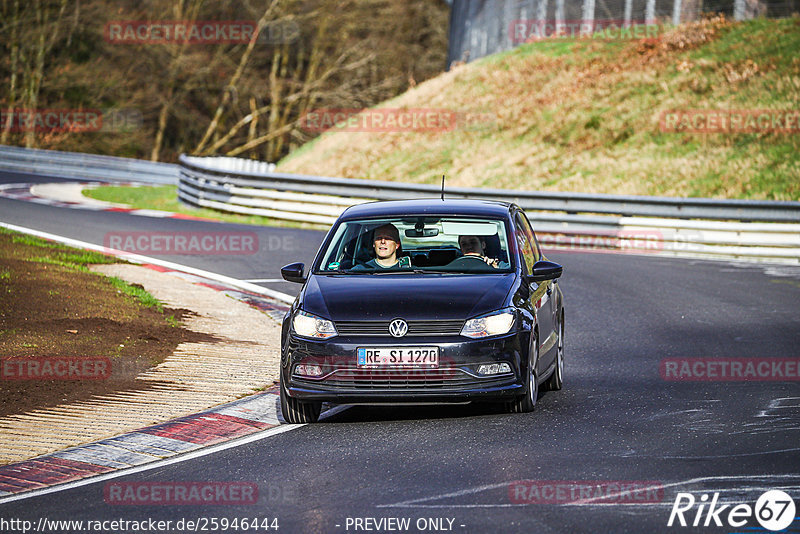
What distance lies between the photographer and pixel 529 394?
884cm

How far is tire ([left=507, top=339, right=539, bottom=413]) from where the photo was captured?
877cm

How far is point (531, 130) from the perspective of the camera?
3756 centimetres

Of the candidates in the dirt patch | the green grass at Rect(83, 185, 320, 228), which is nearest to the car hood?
the dirt patch

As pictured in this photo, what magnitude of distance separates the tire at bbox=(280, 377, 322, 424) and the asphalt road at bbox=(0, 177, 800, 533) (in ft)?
0.30

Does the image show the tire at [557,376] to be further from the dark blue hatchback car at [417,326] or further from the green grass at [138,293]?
the green grass at [138,293]

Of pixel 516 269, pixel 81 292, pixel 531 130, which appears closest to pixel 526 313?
pixel 516 269

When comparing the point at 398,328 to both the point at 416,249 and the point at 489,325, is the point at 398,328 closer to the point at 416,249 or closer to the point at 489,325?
the point at 489,325

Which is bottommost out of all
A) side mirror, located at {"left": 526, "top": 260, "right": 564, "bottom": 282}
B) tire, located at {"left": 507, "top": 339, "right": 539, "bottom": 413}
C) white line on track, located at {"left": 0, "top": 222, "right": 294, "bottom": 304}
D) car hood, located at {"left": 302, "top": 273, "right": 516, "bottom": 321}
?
white line on track, located at {"left": 0, "top": 222, "right": 294, "bottom": 304}

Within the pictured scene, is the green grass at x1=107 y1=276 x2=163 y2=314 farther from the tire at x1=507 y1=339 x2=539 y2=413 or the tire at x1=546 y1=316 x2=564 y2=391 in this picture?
the tire at x1=507 y1=339 x2=539 y2=413

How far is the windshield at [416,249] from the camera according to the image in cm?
947

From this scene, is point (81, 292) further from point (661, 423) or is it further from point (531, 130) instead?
point (531, 130)

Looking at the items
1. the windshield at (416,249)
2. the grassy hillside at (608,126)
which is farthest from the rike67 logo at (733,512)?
the grassy hillside at (608,126)

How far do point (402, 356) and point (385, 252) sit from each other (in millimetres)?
1372

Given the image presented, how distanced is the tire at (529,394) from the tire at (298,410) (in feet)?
4.64
